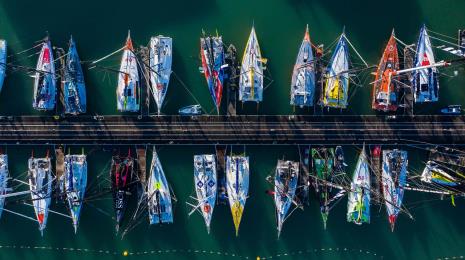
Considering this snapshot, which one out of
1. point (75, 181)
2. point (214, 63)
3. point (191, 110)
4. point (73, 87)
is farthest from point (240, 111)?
point (75, 181)

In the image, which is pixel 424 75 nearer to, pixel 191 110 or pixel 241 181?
pixel 241 181

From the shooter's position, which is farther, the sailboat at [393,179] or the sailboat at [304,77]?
the sailboat at [393,179]

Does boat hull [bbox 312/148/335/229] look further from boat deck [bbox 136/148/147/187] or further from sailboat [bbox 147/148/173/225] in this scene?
boat deck [bbox 136/148/147/187]

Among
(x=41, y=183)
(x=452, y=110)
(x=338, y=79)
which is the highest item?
(x=338, y=79)

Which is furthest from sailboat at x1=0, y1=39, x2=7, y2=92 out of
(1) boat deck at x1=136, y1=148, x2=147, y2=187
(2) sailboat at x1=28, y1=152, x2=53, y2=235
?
(1) boat deck at x1=136, y1=148, x2=147, y2=187

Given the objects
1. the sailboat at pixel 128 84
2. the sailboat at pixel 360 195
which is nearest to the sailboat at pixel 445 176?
the sailboat at pixel 360 195

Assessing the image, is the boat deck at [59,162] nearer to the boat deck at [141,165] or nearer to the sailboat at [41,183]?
the sailboat at [41,183]

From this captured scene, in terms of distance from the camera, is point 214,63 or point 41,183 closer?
point 214,63

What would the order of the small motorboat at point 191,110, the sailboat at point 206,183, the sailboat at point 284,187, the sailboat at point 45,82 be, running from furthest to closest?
1. the small motorboat at point 191,110
2. the sailboat at point 206,183
3. the sailboat at point 284,187
4. the sailboat at point 45,82
